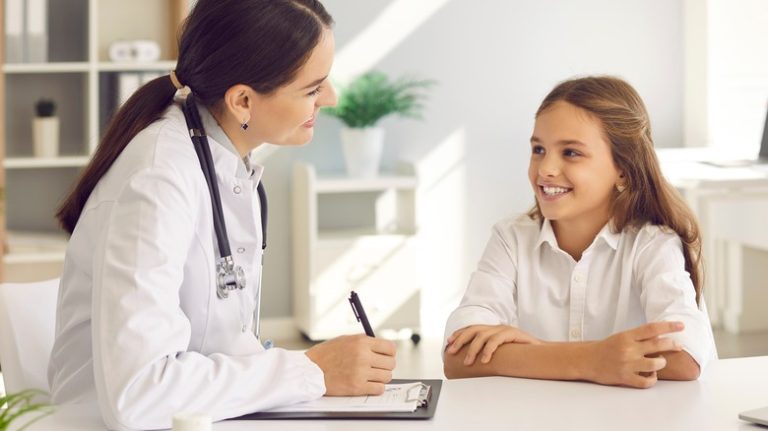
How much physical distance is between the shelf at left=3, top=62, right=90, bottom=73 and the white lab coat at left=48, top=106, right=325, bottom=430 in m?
2.72

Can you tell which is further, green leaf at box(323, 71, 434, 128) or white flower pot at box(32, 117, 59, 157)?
green leaf at box(323, 71, 434, 128)

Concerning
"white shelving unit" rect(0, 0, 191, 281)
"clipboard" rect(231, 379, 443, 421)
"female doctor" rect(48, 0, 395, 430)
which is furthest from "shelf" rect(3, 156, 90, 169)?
"clipboard" rect(231, 379, 443, 421)

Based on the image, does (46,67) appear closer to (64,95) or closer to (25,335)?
(64,95)

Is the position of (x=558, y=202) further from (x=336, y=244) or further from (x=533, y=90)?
(x=533, y=90)

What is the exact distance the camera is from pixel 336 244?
484cm

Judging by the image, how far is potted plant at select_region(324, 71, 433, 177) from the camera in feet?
16.0

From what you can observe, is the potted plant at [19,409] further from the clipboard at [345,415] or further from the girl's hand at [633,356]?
the girl's hand at [633,356]

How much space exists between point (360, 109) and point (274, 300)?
36.3 inches

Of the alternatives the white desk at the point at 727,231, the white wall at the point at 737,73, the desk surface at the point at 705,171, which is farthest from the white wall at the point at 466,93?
the white desk at the point at 727,231

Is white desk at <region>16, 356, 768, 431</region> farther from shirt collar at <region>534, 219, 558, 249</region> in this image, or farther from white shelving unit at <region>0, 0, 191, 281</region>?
white shelving unit at <region>0, 0, 191, 281</region>

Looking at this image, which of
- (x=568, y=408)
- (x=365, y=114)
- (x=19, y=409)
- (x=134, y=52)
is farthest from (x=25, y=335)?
(x=365, y=114)

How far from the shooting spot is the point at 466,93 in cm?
521

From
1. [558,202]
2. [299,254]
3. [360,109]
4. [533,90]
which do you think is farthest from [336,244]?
[558,202]

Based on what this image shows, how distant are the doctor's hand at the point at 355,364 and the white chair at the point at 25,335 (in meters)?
0.48
